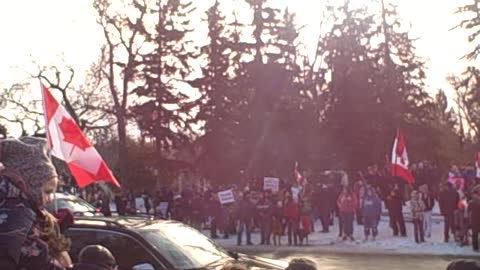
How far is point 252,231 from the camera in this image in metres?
29.8

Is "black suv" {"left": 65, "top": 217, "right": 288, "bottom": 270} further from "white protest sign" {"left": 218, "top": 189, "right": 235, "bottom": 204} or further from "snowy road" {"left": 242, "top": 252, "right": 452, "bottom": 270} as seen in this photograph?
"white protest sign" {"left": 218, "top": 189, "right": 235, "bottom": 204}

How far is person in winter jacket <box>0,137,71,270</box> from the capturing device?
3445mm

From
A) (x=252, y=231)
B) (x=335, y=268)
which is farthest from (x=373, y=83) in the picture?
(x=335, y=268)

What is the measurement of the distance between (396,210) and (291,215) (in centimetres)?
345

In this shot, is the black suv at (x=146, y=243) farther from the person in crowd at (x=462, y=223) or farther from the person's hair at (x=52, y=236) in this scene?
the person in crowd at (x=462, y=223)

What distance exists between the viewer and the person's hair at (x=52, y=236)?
379 cm

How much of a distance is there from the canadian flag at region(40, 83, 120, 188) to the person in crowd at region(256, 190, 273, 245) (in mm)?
16011

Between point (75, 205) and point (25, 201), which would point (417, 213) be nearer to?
point (75, 205)

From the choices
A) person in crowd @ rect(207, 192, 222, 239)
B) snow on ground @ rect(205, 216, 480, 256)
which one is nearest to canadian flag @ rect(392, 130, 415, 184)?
Result: snow on ground @ rect(205, 216, 480, 256)

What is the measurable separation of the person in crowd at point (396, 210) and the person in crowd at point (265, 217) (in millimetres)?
3831

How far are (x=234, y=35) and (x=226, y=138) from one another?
6.89 metres

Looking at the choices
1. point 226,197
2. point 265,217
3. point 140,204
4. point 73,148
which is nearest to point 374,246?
point 265,217

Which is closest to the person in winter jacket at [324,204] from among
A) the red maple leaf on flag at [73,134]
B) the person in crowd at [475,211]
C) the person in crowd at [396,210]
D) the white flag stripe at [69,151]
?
the person in crowd at [396,210]

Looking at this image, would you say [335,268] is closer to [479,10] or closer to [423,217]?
[423,217]
